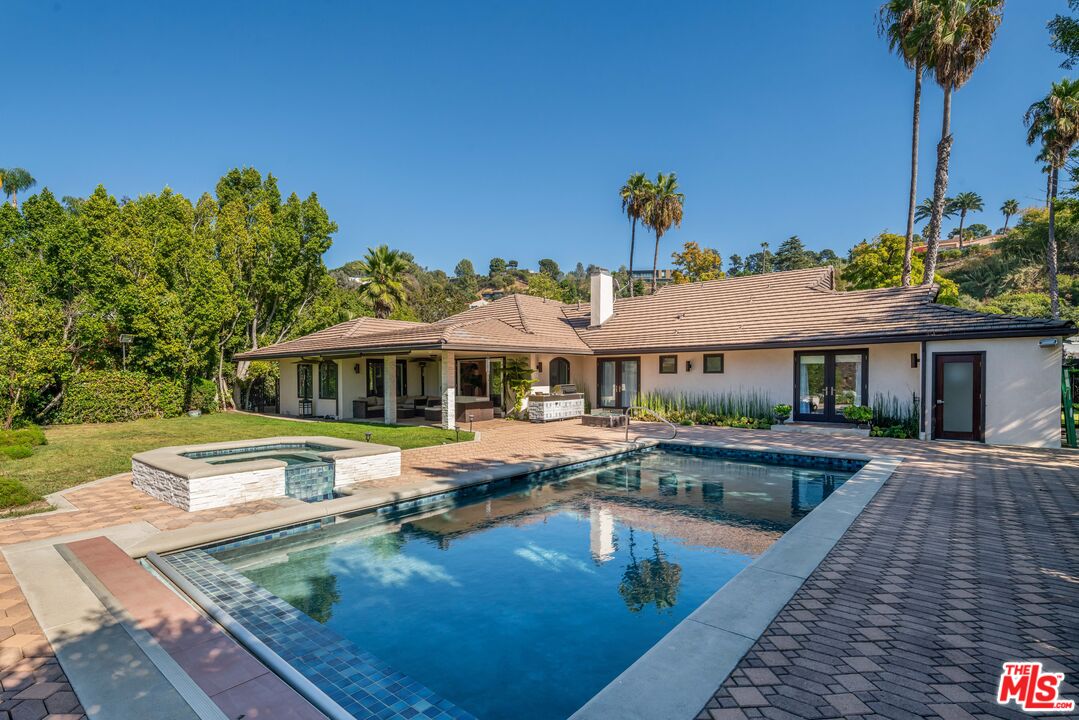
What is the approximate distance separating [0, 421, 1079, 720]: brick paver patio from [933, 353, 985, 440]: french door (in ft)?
16.6

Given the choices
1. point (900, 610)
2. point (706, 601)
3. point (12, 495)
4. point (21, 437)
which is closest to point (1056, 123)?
point (900, 610)

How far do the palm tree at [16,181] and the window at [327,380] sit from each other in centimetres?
4432

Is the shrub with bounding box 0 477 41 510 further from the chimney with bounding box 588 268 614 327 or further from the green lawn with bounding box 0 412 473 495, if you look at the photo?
the chimney with bounding box 588 268 614 327

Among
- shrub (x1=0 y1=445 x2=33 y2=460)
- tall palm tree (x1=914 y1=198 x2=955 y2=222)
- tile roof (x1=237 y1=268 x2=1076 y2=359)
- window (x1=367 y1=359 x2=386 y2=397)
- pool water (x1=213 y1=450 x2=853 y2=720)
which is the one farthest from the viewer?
tall palm tree (x1=914 y1=198 x2=955 y2=222)

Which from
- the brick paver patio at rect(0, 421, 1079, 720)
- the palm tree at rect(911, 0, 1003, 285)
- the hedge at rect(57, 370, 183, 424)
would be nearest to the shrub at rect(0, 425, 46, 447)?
the hedge at rect(57, 370, 183, 424)

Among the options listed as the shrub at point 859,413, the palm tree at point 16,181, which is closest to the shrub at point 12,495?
the shrub at point 859,413

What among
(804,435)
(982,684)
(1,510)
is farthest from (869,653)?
(804,435)

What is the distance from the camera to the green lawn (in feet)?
30.4

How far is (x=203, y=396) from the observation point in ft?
68.4

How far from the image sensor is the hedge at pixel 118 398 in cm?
1668

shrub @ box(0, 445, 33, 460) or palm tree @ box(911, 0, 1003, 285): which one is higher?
palm tree @ box(911, 0, 1003, 285)

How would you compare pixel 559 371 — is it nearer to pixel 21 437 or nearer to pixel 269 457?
pixel 269 457

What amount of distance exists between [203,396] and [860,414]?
77.9 ft

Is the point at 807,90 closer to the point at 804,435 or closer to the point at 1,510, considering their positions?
the point at 804,435
